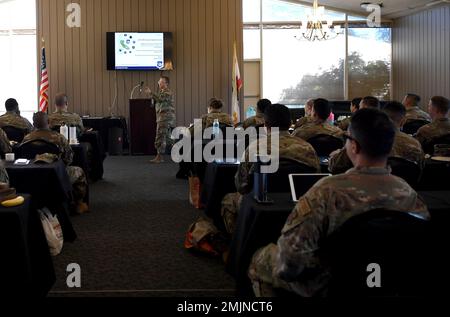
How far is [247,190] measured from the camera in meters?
3.79

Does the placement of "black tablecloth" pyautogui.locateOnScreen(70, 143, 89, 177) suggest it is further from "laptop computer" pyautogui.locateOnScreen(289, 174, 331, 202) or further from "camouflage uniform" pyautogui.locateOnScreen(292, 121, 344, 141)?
"laptop computer" pyautogui.locateOnScreen(289, 174, 331, 202)

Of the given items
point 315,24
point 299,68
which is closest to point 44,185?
point 315,24

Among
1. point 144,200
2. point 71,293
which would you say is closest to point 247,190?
point 71,293

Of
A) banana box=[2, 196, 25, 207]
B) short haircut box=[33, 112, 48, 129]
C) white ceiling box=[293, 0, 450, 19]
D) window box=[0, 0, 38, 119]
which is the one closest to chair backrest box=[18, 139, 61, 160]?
short haircut box=[33, 112, 48, 129]

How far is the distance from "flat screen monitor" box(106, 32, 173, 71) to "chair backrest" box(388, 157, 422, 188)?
8496mm

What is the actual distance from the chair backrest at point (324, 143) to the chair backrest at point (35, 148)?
2373 mm

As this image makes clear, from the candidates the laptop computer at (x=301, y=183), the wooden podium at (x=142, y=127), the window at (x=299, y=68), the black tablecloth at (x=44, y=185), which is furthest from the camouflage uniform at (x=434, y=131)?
the window at (x=299, y=68)

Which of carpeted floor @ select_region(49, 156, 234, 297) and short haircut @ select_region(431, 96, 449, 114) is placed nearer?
carpeted floor @ select_region(49, 156, 234, 297)

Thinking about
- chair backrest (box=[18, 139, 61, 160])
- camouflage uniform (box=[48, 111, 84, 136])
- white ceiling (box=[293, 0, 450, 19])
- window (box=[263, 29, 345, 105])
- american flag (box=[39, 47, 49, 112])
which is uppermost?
white ceiling (box=[293, 0, 450, 19])

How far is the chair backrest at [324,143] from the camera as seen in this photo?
206 inches

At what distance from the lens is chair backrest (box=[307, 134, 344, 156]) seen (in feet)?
17.1

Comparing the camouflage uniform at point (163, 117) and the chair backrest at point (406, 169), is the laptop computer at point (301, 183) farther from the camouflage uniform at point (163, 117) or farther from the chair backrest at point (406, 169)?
the camouflage uniform at point (163, 117)

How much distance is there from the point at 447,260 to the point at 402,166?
1.43 m

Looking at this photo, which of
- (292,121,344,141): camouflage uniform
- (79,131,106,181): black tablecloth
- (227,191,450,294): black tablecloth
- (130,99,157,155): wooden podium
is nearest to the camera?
(227,191,450,294): black tablecloth
